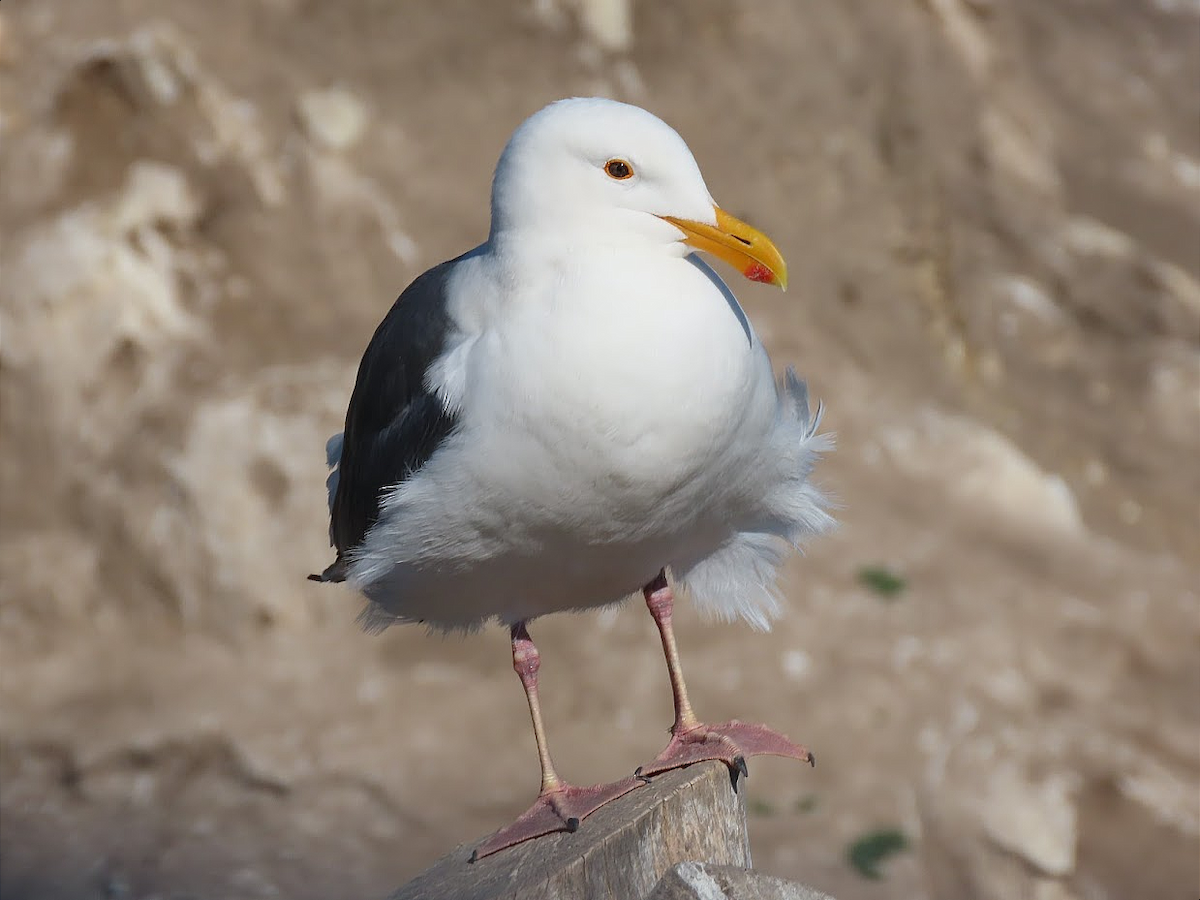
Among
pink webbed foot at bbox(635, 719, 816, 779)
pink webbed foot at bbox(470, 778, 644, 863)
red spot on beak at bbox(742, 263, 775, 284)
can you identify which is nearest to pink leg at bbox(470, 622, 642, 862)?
pink webbed foot at bbox(470, 778, 644, 863)

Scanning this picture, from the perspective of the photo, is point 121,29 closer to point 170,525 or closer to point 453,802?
point 170,525

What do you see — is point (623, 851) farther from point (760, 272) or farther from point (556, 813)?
point (760, 272)

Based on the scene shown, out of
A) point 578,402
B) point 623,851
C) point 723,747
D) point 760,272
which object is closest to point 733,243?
point 760,272

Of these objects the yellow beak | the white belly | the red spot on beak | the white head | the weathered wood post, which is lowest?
the weathered wood post

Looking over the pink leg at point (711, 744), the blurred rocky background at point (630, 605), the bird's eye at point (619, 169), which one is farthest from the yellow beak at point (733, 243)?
the blurred rocky background at point (630, 605)

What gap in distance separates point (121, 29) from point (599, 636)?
4708 millimetres

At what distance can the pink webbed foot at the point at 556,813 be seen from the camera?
3.67 meters

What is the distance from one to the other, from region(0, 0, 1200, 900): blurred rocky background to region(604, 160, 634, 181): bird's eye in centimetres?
473

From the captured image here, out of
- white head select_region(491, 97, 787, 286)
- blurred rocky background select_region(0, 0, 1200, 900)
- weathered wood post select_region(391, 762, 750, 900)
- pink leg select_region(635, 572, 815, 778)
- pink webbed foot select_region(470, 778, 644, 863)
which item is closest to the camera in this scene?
weathered wood post select_region(391, 762, 750, 900)

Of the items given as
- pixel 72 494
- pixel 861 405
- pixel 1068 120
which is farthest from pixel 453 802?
pixel 1068 120

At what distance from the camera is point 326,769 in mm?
8078

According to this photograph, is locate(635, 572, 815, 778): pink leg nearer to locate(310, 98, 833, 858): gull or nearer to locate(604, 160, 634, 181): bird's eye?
locate(310, 98, 833, 858): gull

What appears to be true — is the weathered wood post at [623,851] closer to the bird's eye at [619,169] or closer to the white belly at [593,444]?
the white belly at [593,444]

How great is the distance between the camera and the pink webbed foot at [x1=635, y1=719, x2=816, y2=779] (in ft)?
12.3
